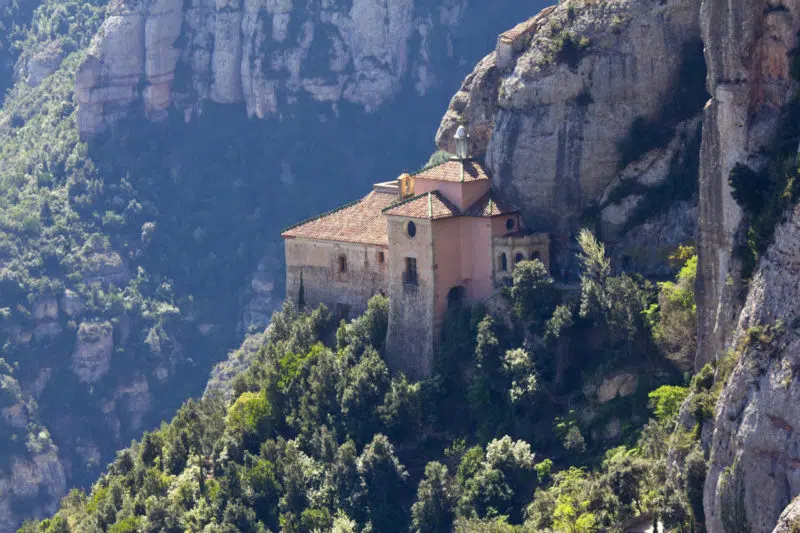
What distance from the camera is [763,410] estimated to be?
4972 cm

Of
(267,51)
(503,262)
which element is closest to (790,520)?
(503,262)

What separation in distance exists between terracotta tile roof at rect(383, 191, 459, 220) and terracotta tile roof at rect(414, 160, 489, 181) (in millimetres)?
787

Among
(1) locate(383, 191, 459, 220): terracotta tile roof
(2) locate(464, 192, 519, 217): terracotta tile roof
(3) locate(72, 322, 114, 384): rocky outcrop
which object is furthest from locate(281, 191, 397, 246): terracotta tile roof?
(3) locate(72, 322, 114, 384): rocky outcrop

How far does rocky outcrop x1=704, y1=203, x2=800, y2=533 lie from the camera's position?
49.2 metres

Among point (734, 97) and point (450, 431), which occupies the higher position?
point (734, 97)

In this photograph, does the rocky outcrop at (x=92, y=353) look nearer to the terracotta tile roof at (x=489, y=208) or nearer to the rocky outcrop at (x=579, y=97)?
the rocky outcrop at (x=579, y=97)

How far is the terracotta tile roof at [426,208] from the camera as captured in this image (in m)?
75.0

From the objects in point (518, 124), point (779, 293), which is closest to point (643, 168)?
point (518, 124)

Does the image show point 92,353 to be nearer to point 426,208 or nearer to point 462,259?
point 462,259

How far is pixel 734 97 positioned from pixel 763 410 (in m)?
9.82

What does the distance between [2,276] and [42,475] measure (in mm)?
22514

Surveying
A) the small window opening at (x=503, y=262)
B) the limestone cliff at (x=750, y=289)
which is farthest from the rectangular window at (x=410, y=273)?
the limestone cliff at (x=750, y=289)

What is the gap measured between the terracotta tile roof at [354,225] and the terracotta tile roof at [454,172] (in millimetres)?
3072

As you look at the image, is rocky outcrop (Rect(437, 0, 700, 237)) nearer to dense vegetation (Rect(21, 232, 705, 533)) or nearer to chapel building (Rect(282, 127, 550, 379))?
chapel building (Rect(282, 127, 550, 379))
